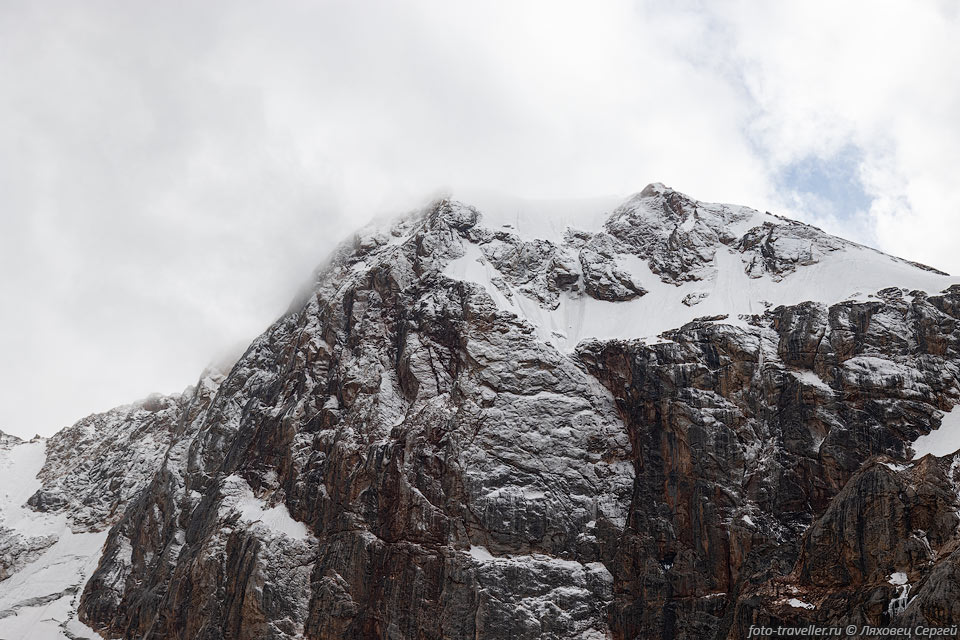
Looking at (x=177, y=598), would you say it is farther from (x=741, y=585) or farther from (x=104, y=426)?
(x=104, y=426)

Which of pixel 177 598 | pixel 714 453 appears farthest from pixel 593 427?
pixel 177 598

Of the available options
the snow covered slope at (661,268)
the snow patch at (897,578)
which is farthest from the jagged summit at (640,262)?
the snow patch at (897,578)

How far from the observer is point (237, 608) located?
200 ft

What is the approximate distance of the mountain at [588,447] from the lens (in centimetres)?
4838

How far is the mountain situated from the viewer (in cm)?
4838

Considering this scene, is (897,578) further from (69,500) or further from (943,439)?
(69,500)

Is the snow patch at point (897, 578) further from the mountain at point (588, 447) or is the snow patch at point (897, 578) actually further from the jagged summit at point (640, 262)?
the jagged summit at point (640, 262)

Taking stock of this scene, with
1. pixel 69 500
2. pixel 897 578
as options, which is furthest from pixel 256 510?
pixel 69 500

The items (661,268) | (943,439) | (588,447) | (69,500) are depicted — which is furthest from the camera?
(69,500)

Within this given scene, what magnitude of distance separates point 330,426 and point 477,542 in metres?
20.3

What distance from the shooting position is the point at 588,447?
58.8 m

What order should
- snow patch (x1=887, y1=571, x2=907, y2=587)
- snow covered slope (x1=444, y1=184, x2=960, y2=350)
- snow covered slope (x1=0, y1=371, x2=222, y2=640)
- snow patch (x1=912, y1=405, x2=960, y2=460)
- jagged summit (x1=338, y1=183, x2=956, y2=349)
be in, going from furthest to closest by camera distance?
snow covered slope (x1=0, y1=371, x2=222, y2=640), jagged summit (x1=338, y1=183, x2=956, y2=349), snow covered slope (x1=444, y1=184, x2=960, y2=350), snow patch (x1=912, y1=405, x2=960, y2=460), snow patch (x1=887, y1=571, x2=907, y2=587)

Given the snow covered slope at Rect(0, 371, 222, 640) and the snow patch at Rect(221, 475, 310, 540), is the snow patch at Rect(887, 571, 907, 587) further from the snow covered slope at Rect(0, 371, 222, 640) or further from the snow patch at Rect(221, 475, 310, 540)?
the snow covered slope at Rect(0, 371, 222, 640)

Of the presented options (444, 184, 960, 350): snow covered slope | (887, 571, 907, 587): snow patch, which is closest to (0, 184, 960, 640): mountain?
(887, 571, 907, 587): snow patch
